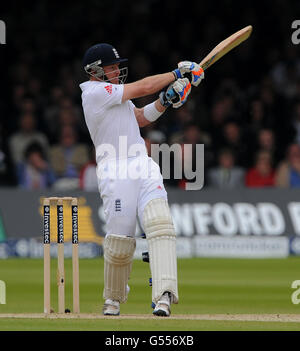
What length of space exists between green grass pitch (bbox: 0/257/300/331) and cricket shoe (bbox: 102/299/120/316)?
253 mm

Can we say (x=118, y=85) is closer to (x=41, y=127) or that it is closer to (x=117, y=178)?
(x=117, y=178)

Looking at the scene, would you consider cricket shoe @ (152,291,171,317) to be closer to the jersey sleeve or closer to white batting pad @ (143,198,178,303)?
white batting pad @ (143,198,178,303)

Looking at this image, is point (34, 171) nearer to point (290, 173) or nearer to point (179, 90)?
point (290, 173)

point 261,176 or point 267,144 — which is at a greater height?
point 267,144

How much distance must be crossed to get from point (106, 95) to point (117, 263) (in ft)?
3.95

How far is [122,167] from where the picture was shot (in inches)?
289

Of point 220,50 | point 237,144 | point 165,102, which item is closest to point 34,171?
point 237,144

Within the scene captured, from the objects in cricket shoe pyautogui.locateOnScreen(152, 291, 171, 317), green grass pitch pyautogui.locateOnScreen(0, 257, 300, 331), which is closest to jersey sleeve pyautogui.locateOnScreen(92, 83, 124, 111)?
cricket shoe pyautogui.locateOnScreen(152, 291, 171, 317)

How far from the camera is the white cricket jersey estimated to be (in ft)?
23.9

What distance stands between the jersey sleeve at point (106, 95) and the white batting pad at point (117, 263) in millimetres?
933

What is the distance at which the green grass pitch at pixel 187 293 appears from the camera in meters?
6.71

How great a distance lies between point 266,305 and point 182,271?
301 cm

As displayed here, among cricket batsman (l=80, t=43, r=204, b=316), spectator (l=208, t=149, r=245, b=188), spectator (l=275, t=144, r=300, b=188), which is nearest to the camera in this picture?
cricket batsman (l=80, t=43, r=204, b=316)

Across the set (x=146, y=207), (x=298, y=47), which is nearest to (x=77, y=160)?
(x=298, y=47)
